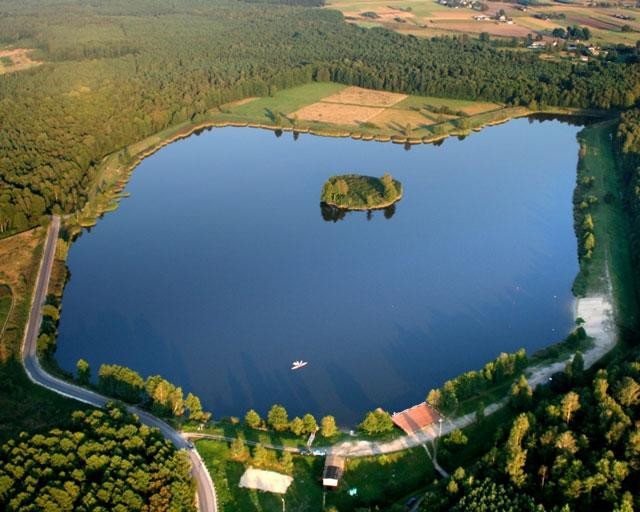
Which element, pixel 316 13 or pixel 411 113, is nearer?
pixel 411 113

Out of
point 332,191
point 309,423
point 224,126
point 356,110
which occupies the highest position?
point 356,110


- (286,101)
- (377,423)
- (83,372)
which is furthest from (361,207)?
(286,101)

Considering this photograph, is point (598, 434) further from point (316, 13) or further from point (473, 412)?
point (316, 13)

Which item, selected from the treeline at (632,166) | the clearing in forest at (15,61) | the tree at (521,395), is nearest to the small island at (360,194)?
the treeline at (632,166)

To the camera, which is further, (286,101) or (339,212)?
(286,101)

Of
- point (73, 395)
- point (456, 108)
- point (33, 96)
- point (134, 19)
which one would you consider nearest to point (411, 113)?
point (456, 108)

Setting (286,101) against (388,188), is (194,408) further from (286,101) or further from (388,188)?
(286,101)
